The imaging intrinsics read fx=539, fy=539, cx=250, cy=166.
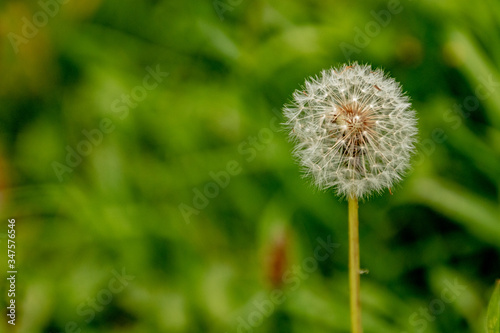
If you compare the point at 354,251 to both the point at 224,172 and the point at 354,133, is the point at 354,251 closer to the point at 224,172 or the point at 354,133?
the point at 354,133

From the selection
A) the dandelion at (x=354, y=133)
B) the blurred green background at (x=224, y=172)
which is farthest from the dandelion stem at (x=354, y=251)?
the blurred green background at (x=224, y=172)

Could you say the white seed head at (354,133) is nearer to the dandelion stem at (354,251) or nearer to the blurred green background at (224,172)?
the dandelion stem at (354,251)

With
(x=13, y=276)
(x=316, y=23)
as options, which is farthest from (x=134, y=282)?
(x=316, y=23)

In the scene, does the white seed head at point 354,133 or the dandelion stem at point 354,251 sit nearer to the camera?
the dandelion stem at point 354,251

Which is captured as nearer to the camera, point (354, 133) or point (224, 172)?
point (354, 133)

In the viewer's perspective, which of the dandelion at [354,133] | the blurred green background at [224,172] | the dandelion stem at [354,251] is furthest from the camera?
the blurred green background at [224,172]

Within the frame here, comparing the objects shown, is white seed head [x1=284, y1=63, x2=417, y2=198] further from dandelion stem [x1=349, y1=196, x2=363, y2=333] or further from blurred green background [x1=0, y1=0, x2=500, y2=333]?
blurred green background [x1=0, y1=0, x2=500, y2=333]

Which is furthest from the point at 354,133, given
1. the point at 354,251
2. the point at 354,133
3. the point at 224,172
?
the point at 224,172
